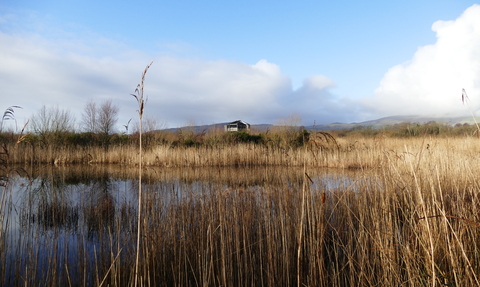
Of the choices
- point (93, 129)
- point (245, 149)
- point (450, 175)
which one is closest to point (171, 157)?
point (245, 149)

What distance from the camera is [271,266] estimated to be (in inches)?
97.6

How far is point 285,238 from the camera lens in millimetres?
2662

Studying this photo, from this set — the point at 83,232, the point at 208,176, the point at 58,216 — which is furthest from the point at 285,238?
the point at 58,216

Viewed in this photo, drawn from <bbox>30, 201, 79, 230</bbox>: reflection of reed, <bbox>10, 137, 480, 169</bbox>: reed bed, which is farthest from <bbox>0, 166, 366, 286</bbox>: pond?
<bbox>10, 137, 480, 169</bbox>: reed bed

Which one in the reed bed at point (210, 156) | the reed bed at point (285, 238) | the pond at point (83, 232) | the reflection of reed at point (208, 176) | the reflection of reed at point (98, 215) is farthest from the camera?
the reed bed at point (210, 156)

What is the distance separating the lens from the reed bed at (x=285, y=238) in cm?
194

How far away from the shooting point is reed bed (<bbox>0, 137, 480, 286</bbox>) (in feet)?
6.35

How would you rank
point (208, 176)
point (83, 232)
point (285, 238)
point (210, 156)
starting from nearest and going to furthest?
1. point (285, 238)
2. point (83, 232)
3. point (208, 176)
4. point (210, 156)

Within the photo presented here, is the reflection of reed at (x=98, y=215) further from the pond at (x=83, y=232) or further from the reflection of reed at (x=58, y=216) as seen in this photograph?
the reflection of reed at (x=58, y=216)

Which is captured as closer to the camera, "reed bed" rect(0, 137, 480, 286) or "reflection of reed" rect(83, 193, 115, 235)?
"reed bed" rect(0, 137, 480, 286)

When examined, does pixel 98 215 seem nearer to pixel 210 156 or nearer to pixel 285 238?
pixel 285 238

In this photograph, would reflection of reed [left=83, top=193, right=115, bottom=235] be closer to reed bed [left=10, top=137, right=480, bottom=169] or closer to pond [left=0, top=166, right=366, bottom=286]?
pond [left=0, top=166, right=366, bottom=286]

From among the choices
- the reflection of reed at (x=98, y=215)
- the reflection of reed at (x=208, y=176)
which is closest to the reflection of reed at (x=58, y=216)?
the reflection of reed at (x=98, y=215)

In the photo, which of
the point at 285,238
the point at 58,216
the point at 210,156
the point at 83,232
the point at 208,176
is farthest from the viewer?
the point at 210,156
